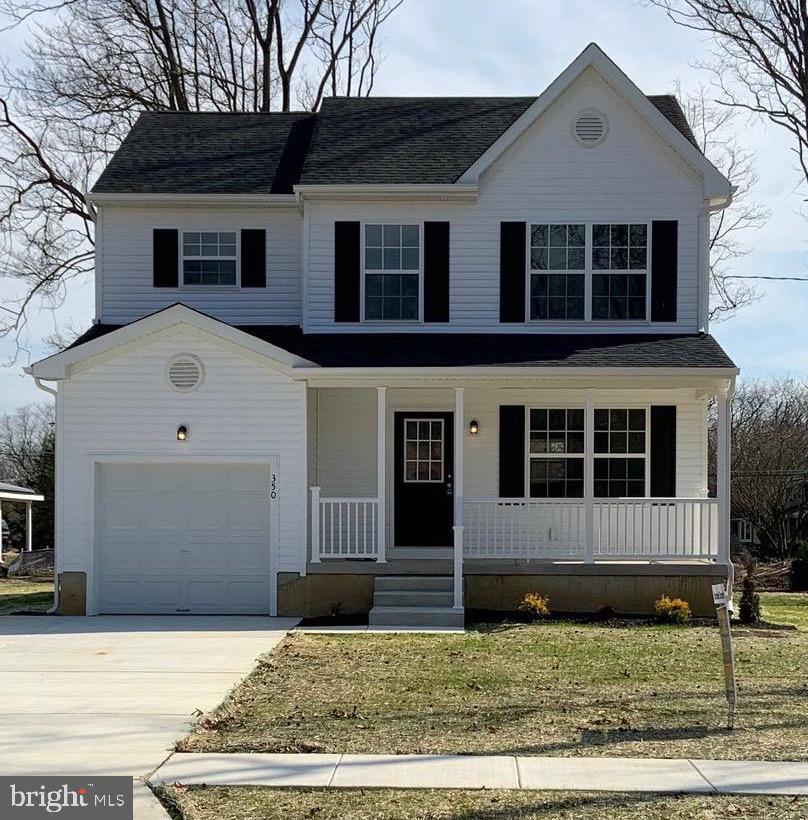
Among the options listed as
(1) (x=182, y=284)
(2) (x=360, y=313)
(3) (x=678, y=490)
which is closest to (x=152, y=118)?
(1) (x=182, y=284)

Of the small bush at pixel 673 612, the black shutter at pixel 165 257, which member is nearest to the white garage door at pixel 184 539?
the black shutter at pixel 165 257

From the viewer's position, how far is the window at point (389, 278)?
17219 millimetres

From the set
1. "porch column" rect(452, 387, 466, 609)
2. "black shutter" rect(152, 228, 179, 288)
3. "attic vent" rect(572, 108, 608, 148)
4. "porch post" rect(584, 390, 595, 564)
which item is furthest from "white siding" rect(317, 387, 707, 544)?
"attic vent" rect(572, 108, 608, 148)

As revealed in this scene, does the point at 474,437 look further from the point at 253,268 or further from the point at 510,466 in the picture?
the point at 253,268

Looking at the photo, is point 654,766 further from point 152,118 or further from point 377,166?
point 152,118

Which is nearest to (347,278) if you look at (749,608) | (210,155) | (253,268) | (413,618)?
(253,268)

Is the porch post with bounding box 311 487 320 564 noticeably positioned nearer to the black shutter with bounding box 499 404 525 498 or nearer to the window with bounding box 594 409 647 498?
the black shutter with bounding box 499 404 525 498

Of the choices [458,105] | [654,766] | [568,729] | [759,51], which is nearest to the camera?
[654,766]

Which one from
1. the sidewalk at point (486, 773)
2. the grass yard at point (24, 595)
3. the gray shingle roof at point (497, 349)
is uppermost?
the gray shingle roof at point (497, 349)

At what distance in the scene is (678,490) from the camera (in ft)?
56.2

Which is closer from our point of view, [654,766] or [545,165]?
[654,766]

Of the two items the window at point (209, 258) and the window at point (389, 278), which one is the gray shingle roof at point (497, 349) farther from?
the window at point (209, 258)

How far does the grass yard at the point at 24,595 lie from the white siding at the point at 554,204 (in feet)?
19.6

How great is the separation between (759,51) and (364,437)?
46.2 ft
